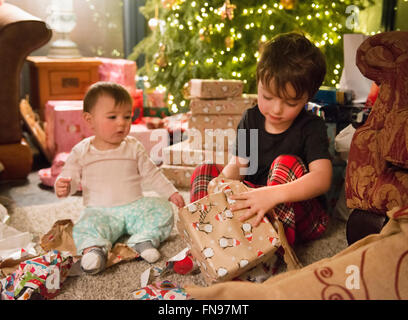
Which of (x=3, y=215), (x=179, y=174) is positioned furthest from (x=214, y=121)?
(x=3, y=215)

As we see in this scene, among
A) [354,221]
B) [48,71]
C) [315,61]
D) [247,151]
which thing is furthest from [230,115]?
[48,71]

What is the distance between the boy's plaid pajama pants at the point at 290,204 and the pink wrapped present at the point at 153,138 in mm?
998

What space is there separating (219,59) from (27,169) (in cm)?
112

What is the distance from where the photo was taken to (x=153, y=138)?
7.75ft

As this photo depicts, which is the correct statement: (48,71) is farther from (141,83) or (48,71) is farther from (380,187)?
(380,187)

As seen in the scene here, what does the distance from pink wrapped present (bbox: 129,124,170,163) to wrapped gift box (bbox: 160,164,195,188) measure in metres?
0.32

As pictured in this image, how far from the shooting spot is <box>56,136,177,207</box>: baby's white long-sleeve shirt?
1.44 metres

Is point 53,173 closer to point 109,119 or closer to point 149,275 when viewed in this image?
point 109,119

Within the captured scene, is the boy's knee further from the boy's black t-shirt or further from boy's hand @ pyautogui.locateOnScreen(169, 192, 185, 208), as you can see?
boy's hand @ pyautogui.locateOnScreen(169, 192, 185, 208)

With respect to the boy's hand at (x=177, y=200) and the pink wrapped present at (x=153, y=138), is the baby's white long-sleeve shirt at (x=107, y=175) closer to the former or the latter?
the boy's hand at (x=177, y=200)

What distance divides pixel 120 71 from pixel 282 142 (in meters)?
1.64

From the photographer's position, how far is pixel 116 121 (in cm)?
137

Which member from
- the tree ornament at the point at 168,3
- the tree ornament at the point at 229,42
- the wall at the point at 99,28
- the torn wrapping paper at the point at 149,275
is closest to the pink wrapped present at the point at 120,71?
the tree ornament at the point at 168,3
